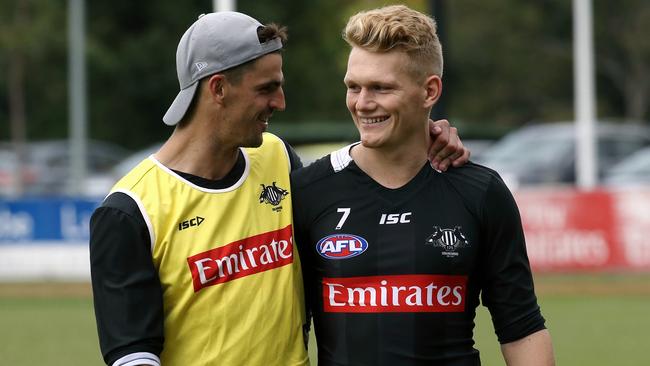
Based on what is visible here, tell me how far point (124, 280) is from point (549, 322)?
10.7m

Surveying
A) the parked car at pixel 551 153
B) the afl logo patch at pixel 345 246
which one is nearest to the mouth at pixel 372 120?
the afl logo patch at pixel 345 246

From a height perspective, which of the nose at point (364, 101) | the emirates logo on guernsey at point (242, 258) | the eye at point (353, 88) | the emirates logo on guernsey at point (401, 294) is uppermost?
the eye at point (353, 88)

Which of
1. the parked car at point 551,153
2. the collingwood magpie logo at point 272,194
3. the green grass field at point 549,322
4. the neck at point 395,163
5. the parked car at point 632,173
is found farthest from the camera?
the parked car at point 551,153

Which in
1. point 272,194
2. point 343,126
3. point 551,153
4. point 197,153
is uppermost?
point 343,126

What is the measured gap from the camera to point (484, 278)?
448 cm

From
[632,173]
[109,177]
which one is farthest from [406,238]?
[109,177]

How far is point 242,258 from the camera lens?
447 centimetres

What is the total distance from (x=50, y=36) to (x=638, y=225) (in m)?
18.2

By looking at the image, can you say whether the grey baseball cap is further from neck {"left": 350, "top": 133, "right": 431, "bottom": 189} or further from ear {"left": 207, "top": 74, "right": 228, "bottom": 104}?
neck {"left": 350, "top": 133, "right": 431, "bottom": 189}

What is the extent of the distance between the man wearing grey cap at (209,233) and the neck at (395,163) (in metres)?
0.09

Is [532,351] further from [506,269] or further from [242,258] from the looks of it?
[242,258]

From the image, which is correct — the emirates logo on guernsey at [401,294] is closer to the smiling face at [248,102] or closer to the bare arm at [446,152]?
the bare arm at [446,152]

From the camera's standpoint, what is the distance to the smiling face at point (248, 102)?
4512 mm

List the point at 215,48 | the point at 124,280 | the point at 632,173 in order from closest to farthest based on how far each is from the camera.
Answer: the point at 124,280 < the point at 215,48 < the point at 632,173
